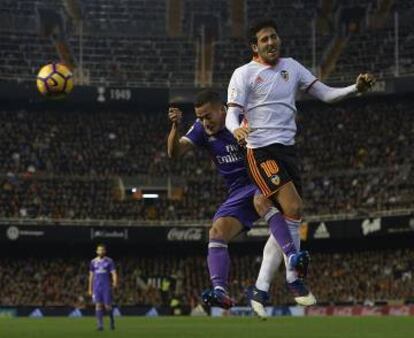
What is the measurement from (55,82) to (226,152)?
12.0 meters

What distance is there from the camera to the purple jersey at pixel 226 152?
1068 centimetres

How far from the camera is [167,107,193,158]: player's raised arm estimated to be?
32.9 feet

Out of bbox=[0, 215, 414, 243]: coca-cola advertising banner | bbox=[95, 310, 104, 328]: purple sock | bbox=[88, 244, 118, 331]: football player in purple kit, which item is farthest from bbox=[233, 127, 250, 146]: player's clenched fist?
bbox=[0, 215, 414, 243]: coca-cola advertising banner

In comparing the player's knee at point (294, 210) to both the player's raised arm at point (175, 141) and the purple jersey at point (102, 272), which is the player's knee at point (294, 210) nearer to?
the player's raised arm at point (175, 141)

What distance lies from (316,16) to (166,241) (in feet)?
51.4

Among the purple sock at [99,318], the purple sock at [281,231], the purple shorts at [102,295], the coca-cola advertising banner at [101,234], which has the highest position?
the purple sock at [281,231]

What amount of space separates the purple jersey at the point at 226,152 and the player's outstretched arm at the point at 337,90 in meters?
1.27

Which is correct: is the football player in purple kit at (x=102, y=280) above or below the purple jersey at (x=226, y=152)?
below

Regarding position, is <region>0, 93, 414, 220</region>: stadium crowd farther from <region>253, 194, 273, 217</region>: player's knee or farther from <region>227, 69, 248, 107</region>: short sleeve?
<region>227, 69, 248, 107</region>: short sleeve


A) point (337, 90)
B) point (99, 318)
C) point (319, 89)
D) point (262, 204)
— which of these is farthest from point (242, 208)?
point (99, 318)

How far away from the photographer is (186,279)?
45.8 m

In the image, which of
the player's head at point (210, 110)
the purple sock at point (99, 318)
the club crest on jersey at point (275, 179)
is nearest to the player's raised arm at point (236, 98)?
the club crest on jersey at point (275, 179)

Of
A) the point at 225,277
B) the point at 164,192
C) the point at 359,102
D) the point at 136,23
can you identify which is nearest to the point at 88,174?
the point at 164,192

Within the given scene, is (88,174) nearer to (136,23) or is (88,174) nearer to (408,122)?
(136,23)
